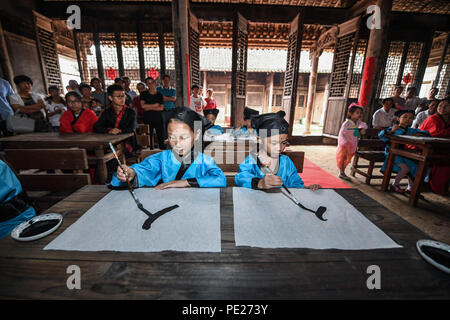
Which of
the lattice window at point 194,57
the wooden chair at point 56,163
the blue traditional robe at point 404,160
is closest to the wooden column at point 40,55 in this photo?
the lattice window at point 194,57

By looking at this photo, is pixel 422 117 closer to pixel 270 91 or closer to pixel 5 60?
pixel 270 91

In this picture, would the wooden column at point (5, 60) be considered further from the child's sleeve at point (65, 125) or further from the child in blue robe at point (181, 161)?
the child in blue robe at point (181, 161)

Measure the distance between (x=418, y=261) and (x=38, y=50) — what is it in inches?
411

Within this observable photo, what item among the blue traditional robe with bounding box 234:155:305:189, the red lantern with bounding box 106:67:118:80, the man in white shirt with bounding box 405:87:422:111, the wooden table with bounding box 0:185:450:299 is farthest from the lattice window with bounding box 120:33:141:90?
the man in white shirt with bounding box 405:87:422:111

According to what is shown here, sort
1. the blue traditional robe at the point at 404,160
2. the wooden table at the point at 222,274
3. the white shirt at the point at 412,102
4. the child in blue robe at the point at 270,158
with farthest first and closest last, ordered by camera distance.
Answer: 1. the white shirt at the point at 412,102
2. the blue traditional robe at the point at 404,160
3. the child in blue robe at the point at 270,158
4. the wooden table at the point at 222,274

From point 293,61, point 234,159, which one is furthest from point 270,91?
point 234,159

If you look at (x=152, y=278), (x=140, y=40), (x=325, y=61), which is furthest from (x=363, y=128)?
(x=325, y=61)

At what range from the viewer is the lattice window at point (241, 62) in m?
7.11

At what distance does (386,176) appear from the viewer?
3914 mm

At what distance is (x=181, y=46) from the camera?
5.64 meters

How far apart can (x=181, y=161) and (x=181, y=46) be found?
5.31 metres

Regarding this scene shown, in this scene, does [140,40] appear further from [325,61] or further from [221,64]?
[325,61]

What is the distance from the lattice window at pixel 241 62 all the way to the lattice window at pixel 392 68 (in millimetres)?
6472

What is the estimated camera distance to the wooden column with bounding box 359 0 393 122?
5.85 meters
